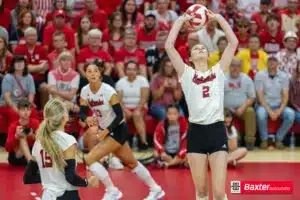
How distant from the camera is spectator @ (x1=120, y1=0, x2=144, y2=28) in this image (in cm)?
1529

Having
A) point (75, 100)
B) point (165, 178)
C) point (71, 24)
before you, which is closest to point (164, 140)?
point (165, 178)

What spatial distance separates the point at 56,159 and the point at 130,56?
761 centimetres

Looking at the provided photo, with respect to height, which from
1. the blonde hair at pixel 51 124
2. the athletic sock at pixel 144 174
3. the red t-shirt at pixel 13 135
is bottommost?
the athletic sock at pixel 144 174

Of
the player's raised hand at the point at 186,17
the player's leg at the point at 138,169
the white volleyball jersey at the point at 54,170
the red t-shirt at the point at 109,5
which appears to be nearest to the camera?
the white volleyball jersey at the point at 54,170

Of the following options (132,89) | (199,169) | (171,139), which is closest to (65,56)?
(132,89)

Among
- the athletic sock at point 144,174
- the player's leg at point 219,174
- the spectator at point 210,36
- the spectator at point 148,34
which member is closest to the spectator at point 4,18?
the spectator at point 148,34

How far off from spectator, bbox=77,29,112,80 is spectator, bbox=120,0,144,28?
3.99 feet

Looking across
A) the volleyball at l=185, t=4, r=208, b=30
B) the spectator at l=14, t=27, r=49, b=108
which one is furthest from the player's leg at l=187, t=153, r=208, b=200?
the spectator at l=14, t=27, r=49, b=108

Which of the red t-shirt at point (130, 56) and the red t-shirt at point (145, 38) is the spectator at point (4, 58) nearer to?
the red t-shirt at point (130, 56)

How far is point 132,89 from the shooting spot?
13.8 metres

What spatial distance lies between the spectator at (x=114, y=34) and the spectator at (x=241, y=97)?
89.7 inches

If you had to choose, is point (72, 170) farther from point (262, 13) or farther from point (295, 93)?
point (262, 13)

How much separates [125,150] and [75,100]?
12.2 ft

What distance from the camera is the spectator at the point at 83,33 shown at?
14.7m
